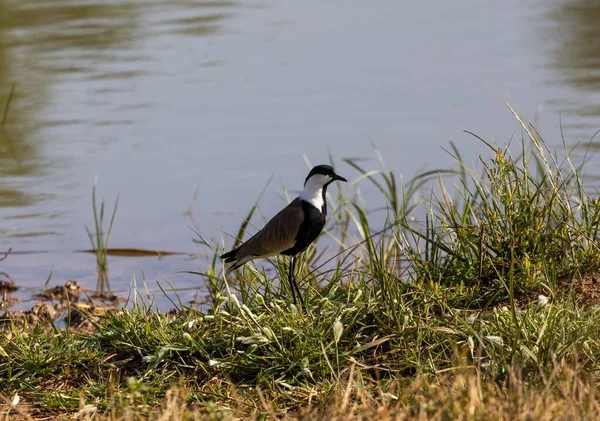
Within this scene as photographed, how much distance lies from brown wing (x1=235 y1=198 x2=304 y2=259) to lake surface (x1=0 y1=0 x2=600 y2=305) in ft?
6.61

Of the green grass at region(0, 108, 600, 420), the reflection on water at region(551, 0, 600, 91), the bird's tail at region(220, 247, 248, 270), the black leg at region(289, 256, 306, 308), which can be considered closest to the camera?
the green grass at region(0, 108, 600, 420)

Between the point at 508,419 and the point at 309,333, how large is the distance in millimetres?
1220

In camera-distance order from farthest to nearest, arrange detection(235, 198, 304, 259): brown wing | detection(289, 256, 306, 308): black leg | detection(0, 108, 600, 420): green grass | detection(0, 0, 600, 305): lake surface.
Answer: detection(0, 0, 600, 305): lake surface, detection(235, 198, 304, 259): brown wing, detection(289, 256, 306, 308): black leg, detection(0, 108, 600, 420): green grass

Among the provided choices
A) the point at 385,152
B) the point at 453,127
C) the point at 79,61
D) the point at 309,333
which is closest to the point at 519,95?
the point at 453,127

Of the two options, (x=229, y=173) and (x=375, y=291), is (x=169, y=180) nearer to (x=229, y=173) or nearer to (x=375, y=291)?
(x=229, y=173)

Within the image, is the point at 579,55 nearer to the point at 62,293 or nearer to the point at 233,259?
the point at 62,293

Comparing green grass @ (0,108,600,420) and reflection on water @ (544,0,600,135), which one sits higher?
green grass @ (0,108,600,420)

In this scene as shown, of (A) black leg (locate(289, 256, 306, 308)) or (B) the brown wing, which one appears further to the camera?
(B) the brown wing

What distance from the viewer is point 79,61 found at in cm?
1232

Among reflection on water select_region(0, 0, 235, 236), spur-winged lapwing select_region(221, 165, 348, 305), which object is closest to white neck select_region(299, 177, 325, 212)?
spur-winged lapwing select_region(221, 165, 348, 305)

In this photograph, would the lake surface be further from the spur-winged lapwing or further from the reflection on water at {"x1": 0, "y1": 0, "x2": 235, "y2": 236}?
the spur-winged lapwing

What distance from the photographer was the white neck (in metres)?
5.10

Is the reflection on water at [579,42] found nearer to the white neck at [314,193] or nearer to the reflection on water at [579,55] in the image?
the reflection on water at [579,55]

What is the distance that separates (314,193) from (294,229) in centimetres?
25
